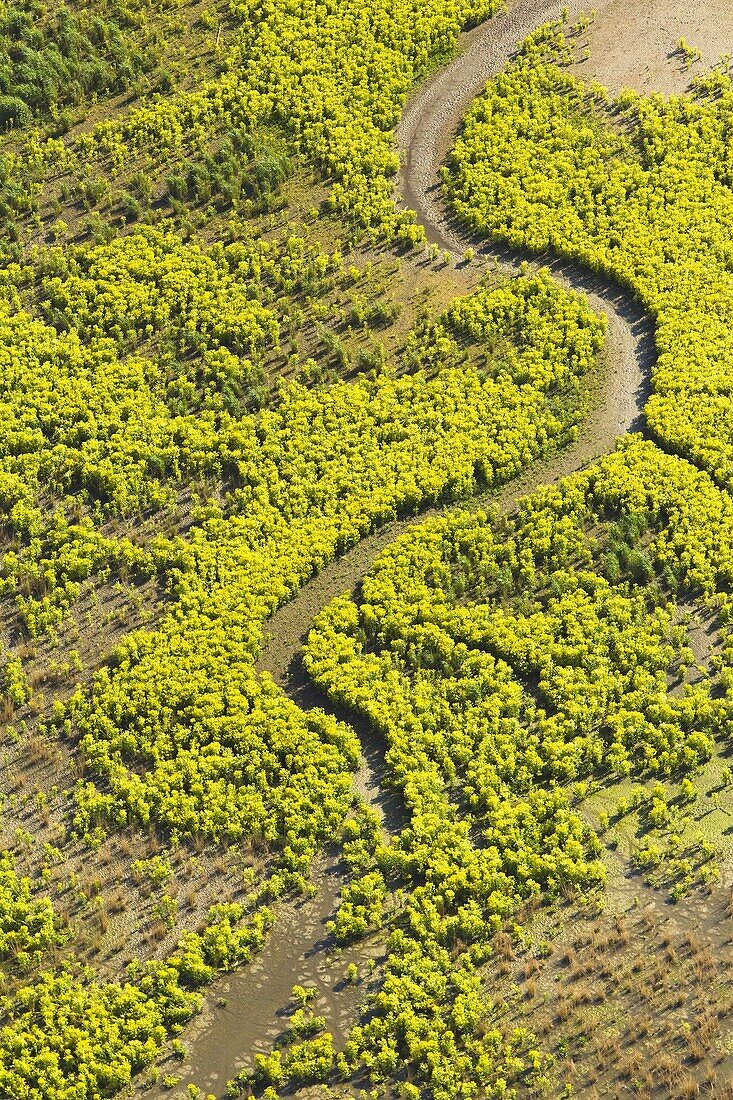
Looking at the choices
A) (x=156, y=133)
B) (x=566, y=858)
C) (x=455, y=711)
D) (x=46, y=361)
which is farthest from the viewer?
(x=156, y=133)

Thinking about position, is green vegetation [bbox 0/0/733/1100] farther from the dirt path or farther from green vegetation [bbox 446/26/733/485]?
the dirt path

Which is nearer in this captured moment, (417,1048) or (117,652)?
(417,1048)

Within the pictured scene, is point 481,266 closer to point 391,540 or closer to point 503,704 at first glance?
point 391,540

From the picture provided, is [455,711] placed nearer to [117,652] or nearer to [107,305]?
[117,652]

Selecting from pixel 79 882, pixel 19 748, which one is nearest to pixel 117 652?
pixel 19 748

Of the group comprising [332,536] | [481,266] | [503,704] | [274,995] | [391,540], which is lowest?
[274,995]

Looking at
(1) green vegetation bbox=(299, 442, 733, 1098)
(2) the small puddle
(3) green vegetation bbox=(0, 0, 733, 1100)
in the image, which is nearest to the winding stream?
(2) the small puddle

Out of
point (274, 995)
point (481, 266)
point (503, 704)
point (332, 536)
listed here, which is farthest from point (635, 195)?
point (274, 995)

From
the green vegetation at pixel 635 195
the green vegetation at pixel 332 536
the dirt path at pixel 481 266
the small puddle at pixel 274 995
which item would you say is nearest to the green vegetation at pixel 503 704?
the green vegetation at pixel 332 536
